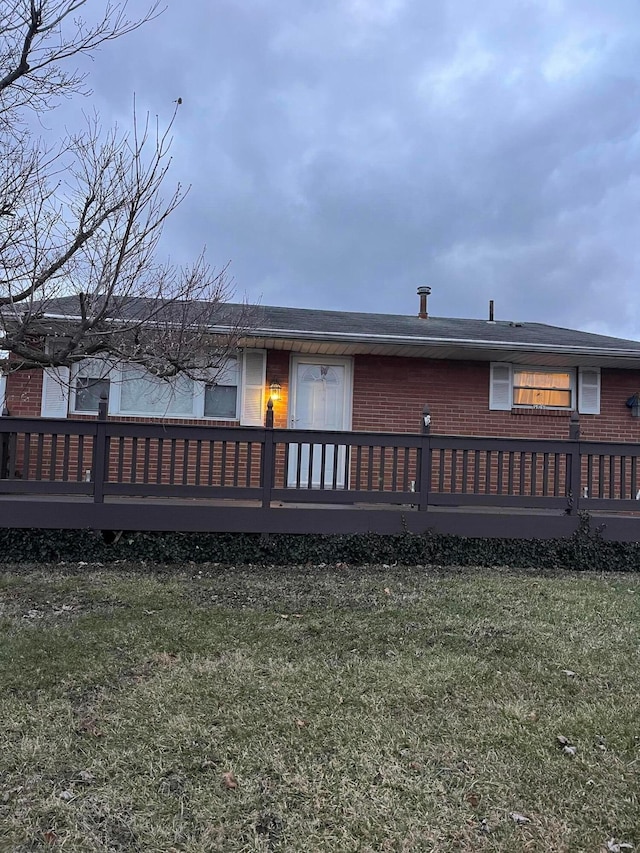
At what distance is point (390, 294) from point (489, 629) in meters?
24.0

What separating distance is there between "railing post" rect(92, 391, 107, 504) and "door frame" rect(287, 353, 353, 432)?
3155 mm

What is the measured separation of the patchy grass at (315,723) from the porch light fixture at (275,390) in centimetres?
427

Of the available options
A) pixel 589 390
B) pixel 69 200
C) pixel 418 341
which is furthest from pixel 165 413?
pixel 589 390

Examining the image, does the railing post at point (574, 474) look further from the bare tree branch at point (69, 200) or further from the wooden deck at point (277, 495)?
the bare tree branch at point (69, 200)

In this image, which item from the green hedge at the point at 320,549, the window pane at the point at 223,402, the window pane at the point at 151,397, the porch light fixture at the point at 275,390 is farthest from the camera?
the window pane at the point at 223,402

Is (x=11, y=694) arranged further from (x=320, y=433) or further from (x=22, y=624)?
(x=320, y=433)

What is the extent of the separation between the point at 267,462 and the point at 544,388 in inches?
202

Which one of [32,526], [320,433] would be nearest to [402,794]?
[320,433]

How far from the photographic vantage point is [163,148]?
14.4 ft

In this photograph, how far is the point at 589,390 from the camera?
28.9ft

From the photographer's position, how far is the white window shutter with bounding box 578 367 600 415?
28.8 ft

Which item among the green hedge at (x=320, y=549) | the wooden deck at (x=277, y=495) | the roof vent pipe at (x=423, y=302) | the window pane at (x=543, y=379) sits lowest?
the green hedge at (x=320, y=549)

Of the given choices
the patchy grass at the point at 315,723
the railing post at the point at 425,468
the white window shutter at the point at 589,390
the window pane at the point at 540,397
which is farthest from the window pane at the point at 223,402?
the white window shutter at the point at 589,390

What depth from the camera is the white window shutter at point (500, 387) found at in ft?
28.6
